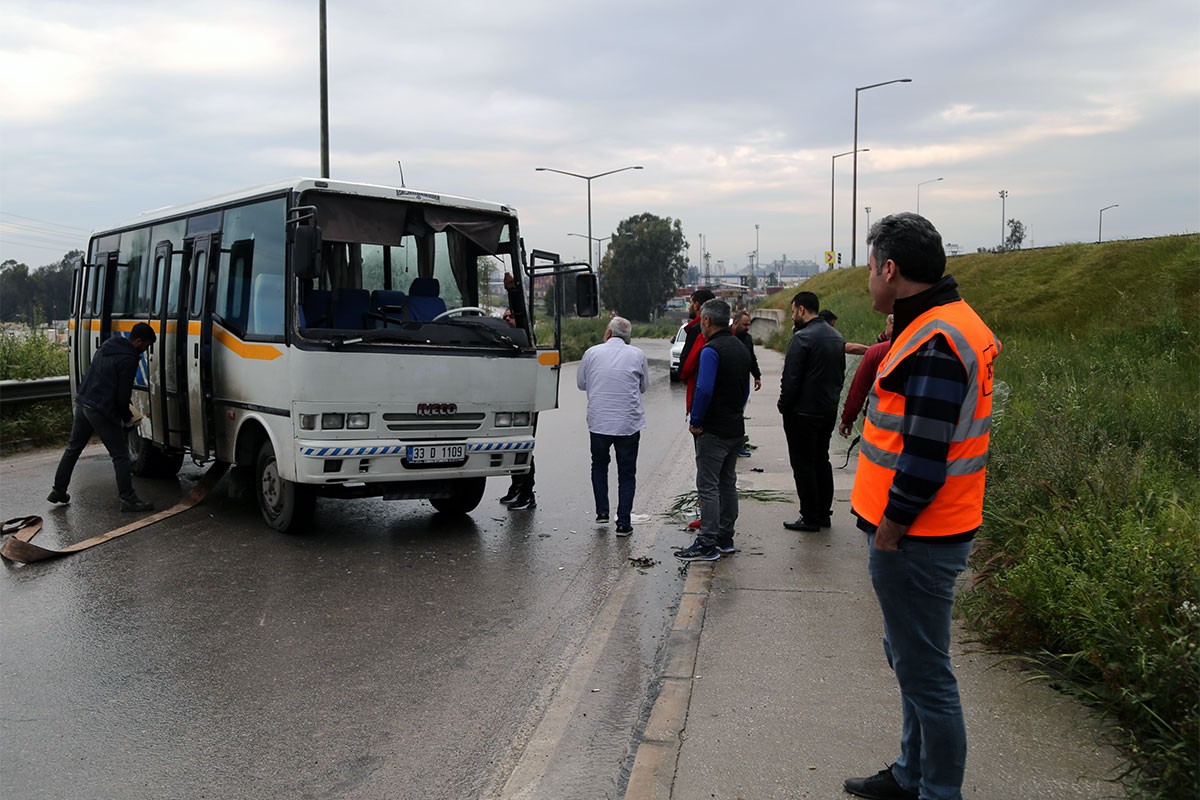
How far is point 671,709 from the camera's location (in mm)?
4695

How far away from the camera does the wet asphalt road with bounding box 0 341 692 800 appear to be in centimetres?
423

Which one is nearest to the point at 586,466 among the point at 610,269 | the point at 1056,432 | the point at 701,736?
the point at 1056,432

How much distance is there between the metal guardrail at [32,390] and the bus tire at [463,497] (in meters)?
7.67

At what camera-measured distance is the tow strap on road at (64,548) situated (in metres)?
7.62

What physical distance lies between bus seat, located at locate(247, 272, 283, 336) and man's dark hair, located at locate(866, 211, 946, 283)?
5846 mm

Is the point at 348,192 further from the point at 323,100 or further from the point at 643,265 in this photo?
the point at 643,265

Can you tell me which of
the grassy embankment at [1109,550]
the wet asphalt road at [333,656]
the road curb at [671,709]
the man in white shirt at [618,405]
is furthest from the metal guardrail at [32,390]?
the grassy embankment at [1109,550]

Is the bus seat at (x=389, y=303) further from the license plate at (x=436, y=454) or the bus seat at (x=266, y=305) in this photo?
the license plate at (x=436, y=454)

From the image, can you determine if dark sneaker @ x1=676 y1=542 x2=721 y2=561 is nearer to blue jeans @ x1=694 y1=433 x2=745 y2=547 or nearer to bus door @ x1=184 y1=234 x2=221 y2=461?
blue jeans @ x1=694 y1=433 x2=745 y2=547

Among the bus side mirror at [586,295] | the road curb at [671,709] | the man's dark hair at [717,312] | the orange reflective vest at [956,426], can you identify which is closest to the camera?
the orange reflective vest at [956,426]

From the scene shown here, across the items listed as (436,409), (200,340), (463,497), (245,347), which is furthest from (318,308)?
(463,497)

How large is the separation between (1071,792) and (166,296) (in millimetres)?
9466

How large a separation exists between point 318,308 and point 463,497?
2.31 meters

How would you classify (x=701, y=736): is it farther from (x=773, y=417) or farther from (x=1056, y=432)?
(x=773, y=417)
